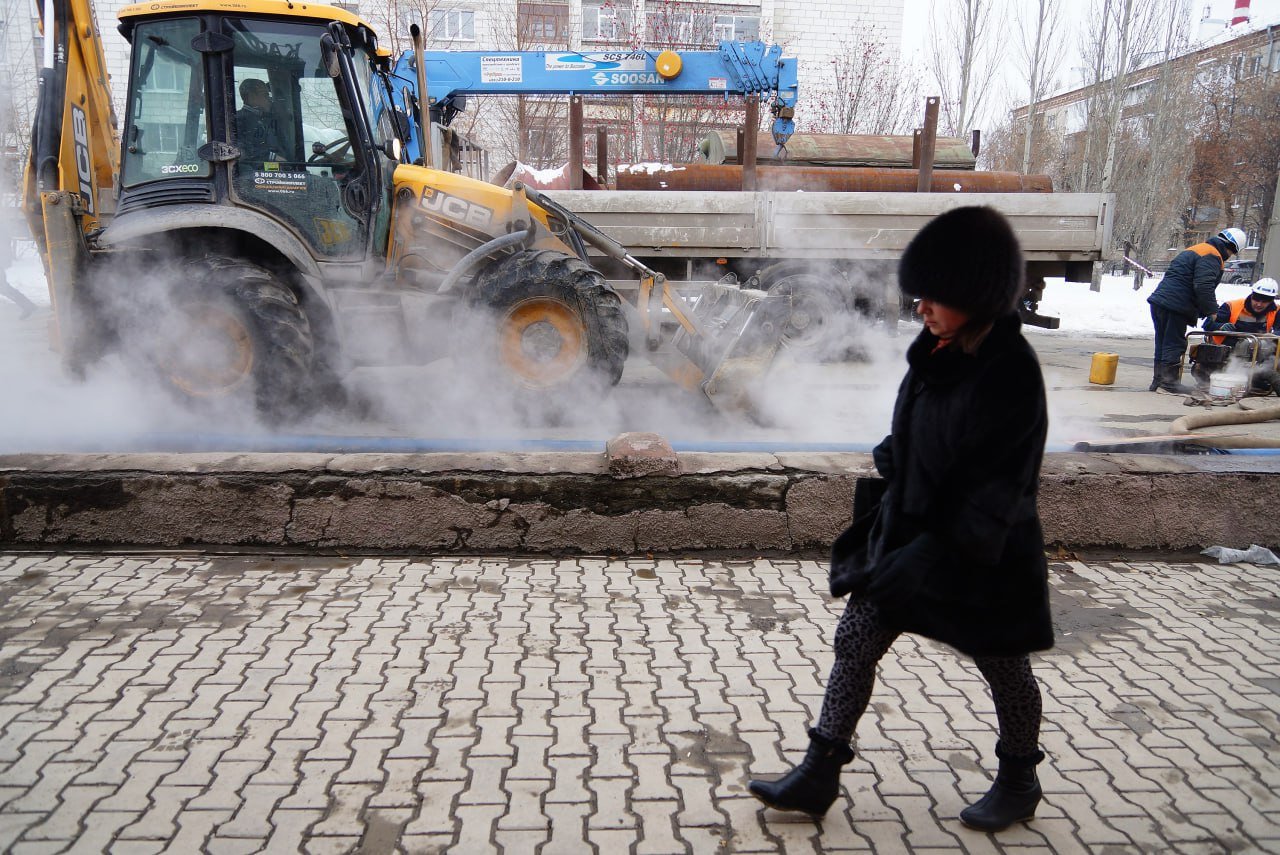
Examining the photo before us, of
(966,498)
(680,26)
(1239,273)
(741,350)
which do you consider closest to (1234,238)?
(741,350)

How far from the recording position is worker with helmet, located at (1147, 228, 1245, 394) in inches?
323

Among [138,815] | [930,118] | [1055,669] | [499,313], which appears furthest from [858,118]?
[138,815]

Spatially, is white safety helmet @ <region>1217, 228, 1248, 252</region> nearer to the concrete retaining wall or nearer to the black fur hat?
the concrete retaining wall

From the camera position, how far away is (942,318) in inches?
83.9

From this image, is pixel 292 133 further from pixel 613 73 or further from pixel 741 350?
pixel 613 73

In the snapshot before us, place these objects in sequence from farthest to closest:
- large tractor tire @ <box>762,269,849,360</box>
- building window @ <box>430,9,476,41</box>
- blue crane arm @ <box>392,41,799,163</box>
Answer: building window @ <box>430,9,476,41</box>, large tractor tire @ <box>762,269,849,360</box>, blue crane arm @ <box>392,41,799,163</box>

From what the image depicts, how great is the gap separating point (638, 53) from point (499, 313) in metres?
5.41

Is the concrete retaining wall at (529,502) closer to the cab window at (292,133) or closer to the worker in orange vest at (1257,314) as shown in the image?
the cab window at (292,133)

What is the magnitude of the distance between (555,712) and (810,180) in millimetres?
10187

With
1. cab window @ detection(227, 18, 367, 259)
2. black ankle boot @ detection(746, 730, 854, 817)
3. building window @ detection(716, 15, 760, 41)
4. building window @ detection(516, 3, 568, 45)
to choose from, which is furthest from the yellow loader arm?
building window @ detection(716, 15, 760, 41)

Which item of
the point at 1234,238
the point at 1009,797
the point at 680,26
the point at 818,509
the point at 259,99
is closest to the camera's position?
the point at 1009,797

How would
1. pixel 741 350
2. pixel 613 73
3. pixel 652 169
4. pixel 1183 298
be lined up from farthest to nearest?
1. pixel 652 169
2. pixel 613 73
3. pixel 1183 298
4. pixel 741 350

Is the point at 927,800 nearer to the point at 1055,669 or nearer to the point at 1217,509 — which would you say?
the point at 1055,669

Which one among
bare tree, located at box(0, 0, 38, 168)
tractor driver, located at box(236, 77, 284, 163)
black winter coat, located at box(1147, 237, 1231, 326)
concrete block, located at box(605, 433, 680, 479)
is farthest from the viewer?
bare tree, located at box(0, 0, 38, 168)
